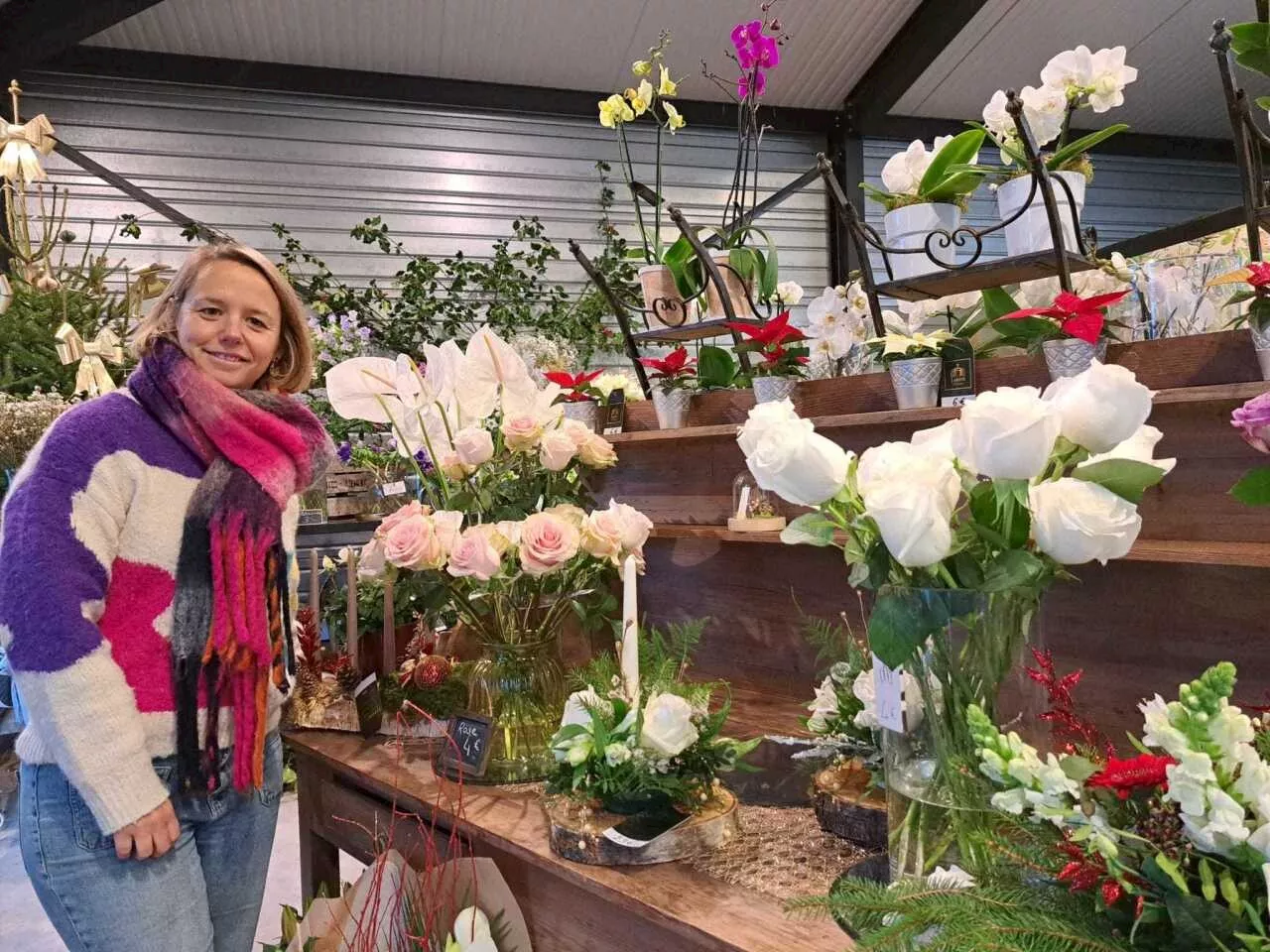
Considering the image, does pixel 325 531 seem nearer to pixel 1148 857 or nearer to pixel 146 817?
pixel 146 817

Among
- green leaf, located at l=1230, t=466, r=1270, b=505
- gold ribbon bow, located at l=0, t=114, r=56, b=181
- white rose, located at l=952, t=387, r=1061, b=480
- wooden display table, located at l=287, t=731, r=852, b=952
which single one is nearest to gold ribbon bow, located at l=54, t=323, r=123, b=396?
gold ribbon bow, located at l=0, t=114, r=56, b=181

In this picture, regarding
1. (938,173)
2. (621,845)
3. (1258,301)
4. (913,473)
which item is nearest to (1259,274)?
(1258,301)

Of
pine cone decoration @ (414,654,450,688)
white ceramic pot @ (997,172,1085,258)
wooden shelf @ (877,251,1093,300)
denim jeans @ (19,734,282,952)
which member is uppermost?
white ceramic pot @ (997,172,1085,258)

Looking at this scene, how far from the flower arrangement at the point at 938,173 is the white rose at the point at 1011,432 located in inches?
33.8

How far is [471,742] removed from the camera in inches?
51.1

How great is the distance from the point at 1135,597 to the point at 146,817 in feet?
4.23

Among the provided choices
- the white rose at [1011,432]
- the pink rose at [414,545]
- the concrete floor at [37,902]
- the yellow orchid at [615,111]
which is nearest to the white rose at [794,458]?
the white rose at [1011,432]

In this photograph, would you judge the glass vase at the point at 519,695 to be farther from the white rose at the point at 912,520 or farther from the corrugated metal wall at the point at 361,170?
the corrugated metal wall at the point at 361,170

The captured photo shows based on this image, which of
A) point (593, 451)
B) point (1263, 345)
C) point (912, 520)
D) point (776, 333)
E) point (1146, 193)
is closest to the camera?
point (912, 520)

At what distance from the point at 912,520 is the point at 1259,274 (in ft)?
2.19

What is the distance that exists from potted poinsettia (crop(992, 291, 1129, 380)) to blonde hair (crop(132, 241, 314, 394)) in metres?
1.03

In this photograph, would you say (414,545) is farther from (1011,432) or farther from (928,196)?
(928,196)

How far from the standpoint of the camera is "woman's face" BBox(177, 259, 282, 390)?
4.15 feet

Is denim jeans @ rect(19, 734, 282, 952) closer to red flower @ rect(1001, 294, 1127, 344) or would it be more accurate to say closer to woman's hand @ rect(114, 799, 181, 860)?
woman's hand @ rect(114, 799, 181, 860)
